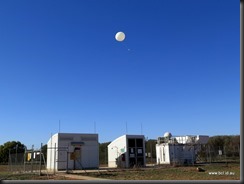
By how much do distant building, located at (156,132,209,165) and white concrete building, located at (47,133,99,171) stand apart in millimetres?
9469

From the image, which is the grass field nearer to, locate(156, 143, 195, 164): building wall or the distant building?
locate(156, 143, 195, 164): building wall

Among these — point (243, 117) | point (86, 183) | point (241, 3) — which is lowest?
point (86, 183)

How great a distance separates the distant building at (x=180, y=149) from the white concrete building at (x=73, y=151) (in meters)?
9.47

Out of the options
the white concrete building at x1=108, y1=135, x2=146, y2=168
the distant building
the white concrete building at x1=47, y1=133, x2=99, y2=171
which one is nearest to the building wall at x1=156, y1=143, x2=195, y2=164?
the distant building

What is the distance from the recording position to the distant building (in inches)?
1499

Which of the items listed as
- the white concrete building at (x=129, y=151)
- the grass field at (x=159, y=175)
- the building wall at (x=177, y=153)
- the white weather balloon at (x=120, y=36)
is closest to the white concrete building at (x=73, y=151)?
the white concrete building at (x=129, y=151)

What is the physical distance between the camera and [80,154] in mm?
32125

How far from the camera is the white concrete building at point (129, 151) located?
113 ft

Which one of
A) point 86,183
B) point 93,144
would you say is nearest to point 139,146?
point 93,144

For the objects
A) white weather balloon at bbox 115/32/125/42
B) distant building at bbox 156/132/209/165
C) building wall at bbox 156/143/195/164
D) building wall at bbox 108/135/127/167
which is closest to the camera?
white weather balloon at bbox 115/32/125/42

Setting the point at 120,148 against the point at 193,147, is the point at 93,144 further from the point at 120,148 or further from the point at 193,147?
the point at 193,147

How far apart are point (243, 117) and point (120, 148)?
92.2ft

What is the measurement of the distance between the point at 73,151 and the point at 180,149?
44.2ft

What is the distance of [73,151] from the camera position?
3169 cm
